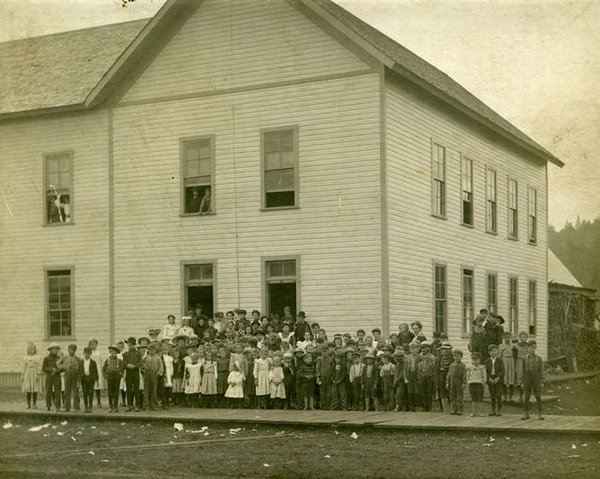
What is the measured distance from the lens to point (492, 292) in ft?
96.3

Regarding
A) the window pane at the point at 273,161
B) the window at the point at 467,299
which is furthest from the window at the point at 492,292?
the window pane at the point at 273,161

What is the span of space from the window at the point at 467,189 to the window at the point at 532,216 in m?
6.04

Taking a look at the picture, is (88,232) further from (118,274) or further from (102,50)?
(102,50)

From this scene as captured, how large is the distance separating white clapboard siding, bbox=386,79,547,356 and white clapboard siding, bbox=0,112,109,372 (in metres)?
8.01

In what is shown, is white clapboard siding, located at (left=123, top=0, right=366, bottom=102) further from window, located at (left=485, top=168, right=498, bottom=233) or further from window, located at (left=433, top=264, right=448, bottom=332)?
window, located at (left=485, top=168, right=498, bottom=233)

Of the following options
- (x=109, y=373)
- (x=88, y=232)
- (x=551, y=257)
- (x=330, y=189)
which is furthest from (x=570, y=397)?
(x=551, y=257)

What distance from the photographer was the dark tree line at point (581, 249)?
61.2 meters

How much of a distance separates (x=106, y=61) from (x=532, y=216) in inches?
612

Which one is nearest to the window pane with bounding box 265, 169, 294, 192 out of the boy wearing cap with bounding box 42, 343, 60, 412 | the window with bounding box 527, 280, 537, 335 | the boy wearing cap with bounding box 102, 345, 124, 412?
the boy wearing cap with bounding box 102, 345, 124, 412

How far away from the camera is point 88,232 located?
25656mm

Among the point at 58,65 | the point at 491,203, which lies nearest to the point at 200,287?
the point at 58,65

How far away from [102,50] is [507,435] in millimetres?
19014

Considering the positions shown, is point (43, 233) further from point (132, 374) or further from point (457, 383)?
point (457, 383)

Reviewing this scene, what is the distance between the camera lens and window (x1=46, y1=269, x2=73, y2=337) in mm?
26016
